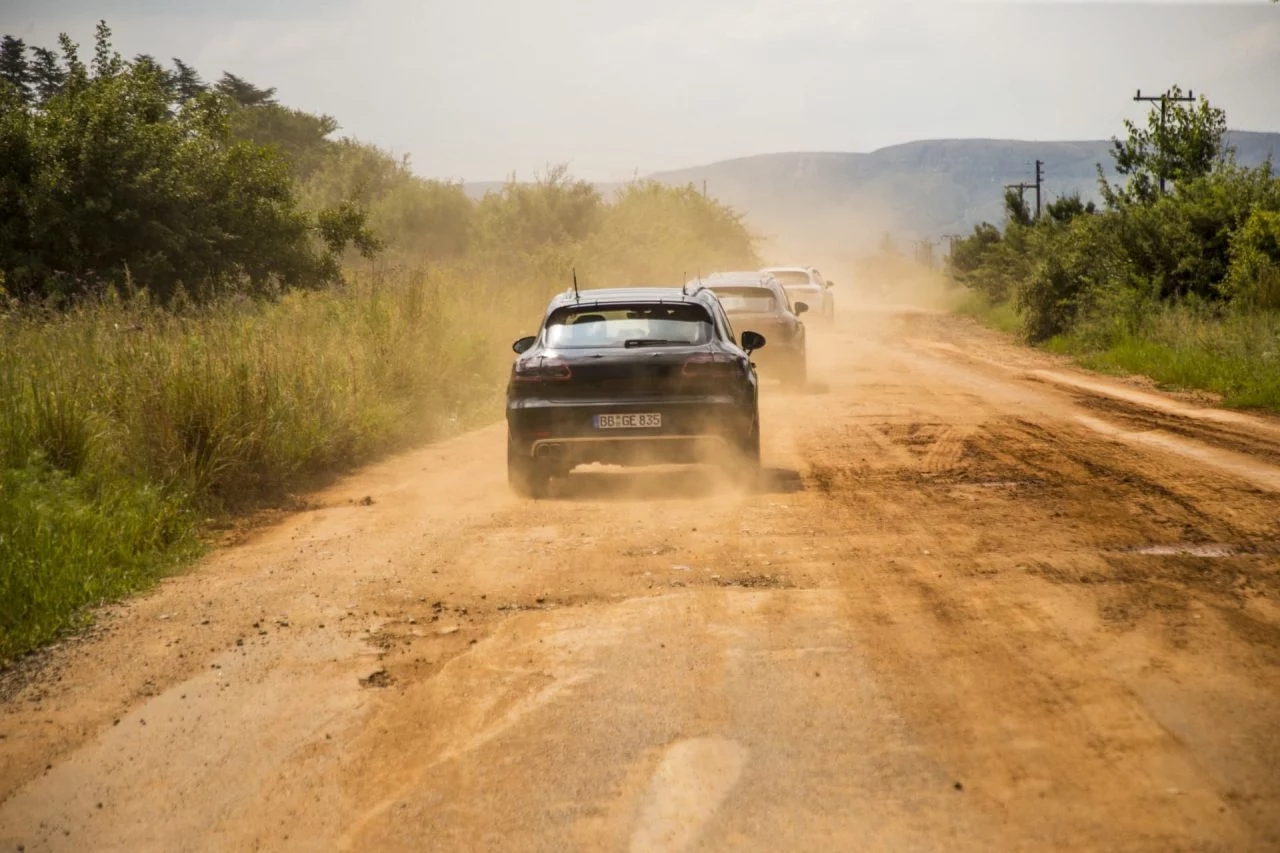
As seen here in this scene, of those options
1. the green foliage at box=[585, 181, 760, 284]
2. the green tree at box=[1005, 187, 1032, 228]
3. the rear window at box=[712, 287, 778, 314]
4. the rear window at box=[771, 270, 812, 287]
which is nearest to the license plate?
the rear window at box=[712, 287, 778, 314]

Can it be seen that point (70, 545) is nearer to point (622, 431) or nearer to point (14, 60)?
point (622, 431)

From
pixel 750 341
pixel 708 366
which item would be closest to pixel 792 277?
pixel 750 341

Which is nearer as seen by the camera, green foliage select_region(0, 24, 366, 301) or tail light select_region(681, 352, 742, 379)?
tail light select_region(681, 352, 742, 379)

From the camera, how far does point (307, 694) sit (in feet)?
16.6

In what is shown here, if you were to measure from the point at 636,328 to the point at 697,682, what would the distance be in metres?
5.47

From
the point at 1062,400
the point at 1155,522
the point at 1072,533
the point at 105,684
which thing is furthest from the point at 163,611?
the point at 1062,400

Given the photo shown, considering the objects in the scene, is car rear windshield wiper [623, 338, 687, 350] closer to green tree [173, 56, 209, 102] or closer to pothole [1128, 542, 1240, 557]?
pothole [1128, 542, 1240, 557]

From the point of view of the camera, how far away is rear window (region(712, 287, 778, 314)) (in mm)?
17812

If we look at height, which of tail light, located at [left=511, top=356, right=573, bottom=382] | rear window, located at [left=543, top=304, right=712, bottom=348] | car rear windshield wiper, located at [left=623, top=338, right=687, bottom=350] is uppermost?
rear window, located at [left=543, top=304, right=712, bottom=348]

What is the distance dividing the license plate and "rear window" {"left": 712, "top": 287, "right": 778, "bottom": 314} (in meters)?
8.34

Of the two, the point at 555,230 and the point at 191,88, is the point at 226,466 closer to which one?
the point at 555,230

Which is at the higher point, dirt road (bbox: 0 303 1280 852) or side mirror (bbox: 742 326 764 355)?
side mirror (bbox: 742 326 764 355)

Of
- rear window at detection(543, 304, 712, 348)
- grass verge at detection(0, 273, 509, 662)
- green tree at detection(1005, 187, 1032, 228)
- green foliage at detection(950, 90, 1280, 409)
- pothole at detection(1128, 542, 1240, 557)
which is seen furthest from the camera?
green tree at detection(1005, 187, 1032, 228)

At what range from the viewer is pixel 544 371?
977cm
